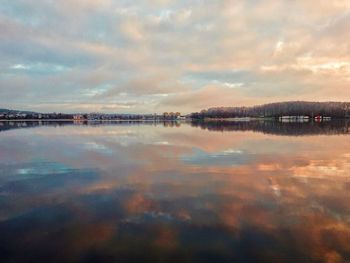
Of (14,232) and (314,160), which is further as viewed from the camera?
(314,160)

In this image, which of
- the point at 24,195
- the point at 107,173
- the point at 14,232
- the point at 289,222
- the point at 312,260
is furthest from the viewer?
the point at 107,173

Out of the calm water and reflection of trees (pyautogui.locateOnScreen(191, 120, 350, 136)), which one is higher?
the calm water

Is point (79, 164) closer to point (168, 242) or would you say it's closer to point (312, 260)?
point (168, 242)

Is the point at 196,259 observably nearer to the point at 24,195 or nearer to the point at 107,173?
the point at 24,195

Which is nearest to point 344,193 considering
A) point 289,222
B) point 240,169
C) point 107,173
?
point 289,222

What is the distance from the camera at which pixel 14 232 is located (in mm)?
Answer: 7879

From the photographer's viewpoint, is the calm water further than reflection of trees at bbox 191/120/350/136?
No

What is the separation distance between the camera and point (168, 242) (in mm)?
7367

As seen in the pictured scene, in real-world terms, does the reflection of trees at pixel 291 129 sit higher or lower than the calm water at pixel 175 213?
lower

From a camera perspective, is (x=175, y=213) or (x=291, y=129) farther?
(x=291, y=129)

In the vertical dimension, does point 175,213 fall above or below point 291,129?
above

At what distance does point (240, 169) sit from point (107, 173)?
6.19 meters

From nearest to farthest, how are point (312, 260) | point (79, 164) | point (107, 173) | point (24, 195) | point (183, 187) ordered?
point (312, 260)
point (24, 195)
point (183, 187)
point (107, 173)
point (79, 164)

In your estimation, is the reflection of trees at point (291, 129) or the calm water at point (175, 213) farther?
the reflection of trees at point (291, 129)
